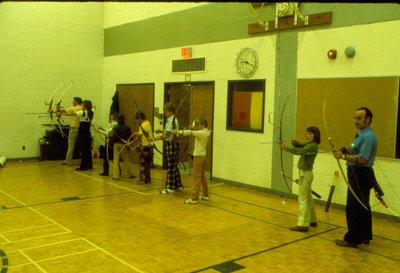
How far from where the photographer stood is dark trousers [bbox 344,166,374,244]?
157 inches

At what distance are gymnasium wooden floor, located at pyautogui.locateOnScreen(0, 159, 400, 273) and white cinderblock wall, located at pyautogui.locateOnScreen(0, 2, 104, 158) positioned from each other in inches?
114

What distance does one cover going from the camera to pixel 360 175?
397 cm

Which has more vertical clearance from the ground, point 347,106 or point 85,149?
point 347,106

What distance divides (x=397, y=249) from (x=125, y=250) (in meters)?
2.71

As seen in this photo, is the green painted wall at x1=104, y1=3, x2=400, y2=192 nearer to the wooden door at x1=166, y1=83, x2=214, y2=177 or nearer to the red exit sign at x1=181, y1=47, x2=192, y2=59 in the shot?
the red exit sign at x1=181, y1=47, x2=192, y2=59

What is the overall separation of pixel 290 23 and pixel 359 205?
10.8 ft

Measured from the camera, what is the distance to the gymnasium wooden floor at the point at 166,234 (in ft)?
11.7

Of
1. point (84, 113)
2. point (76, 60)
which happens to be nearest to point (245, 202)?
point (84, 113)

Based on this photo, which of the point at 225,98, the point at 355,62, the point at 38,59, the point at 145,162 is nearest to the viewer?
the point at 355,62

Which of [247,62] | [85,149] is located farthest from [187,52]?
[85,149]

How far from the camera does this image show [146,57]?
9227 millimetres

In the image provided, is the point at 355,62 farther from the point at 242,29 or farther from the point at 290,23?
the point at 242,29

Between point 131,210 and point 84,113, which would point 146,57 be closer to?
point 84,113

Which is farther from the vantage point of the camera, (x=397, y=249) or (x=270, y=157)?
(x=270, y=157)
